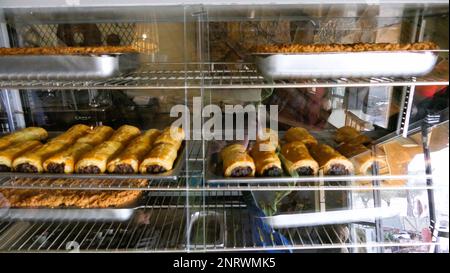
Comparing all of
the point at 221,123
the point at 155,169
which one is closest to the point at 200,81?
the point at 221,123

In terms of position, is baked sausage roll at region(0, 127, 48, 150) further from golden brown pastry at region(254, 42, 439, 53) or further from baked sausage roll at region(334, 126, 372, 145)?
baked sausage roll at region(334, 126, 372, 145)

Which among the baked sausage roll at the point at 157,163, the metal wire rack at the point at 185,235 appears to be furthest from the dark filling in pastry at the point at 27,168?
the baked sausage roll at the point at 157,163

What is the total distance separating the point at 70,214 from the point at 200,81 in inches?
34.3

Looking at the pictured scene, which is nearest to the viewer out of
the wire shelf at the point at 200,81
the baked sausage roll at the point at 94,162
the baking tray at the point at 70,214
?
the wire shelf at the point at 200,81

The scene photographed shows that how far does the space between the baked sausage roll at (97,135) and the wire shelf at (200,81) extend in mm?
338

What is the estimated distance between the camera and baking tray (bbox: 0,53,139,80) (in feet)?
4.40

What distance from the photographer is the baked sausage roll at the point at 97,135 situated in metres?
1.61

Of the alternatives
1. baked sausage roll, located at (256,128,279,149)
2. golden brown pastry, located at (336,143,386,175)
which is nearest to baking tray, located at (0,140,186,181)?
baked sausage roll, located at (256,128,279,149)

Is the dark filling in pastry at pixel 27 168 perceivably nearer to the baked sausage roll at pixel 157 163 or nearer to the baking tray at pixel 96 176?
the baking tray at pixel 96 176

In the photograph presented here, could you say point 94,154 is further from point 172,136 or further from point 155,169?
point 172,136

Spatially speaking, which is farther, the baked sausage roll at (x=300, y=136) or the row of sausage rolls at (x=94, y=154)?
the baked sausage roll at (x=300, y=136)

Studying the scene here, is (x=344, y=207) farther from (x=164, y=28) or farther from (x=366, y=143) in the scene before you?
(x=164, y=28)

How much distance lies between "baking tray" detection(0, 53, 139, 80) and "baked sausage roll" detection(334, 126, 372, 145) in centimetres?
113
